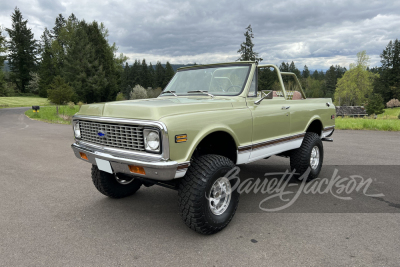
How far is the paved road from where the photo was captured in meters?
2.64

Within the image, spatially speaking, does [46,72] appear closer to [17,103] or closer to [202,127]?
[17,103]

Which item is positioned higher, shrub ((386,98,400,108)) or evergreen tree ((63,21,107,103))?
evergreen tree ((63,21,107,103))

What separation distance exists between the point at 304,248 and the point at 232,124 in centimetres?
152

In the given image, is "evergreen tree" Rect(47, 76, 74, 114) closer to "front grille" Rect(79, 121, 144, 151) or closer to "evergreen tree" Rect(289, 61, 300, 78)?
"front grille" Rect(79, 121, 144, 151)

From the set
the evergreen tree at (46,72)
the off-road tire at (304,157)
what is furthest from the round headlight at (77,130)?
the evergreen tree at (46,72)

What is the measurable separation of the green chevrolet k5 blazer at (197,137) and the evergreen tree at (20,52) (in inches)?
2859

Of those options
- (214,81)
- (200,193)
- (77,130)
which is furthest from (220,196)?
(77,130)

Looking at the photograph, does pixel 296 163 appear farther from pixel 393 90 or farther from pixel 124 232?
pixel 393 90

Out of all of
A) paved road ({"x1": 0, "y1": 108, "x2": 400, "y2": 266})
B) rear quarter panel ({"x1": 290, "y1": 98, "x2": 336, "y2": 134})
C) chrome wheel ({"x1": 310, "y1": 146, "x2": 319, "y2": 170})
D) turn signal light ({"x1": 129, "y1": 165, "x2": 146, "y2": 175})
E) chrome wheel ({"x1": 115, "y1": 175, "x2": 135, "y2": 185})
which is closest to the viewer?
paved road ({"x1": 0, "y1": 108, "x2": 400, "y2": 266})

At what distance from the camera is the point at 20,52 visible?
63750 mm

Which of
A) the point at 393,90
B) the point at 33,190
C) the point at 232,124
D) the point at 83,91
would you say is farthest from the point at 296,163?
the point at 393,90

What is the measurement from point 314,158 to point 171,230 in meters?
3.20

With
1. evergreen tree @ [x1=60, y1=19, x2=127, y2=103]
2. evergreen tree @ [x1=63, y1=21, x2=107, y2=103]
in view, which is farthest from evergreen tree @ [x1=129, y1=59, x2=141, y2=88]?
evergreen tree @ [x1=63, y1=21, x2=107, y2=103]

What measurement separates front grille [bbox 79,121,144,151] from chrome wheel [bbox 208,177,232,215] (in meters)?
0.97
